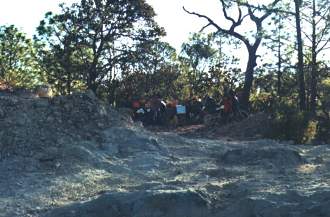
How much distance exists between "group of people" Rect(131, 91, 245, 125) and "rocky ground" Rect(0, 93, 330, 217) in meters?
7.38

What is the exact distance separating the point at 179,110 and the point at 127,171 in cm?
1199

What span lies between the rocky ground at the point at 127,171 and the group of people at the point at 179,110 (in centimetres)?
738

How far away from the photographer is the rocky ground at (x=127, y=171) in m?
6.66

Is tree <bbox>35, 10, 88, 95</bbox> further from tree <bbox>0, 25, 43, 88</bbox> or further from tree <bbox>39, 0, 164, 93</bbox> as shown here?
tree <bbox>0, 25, 43, 88</bbox>

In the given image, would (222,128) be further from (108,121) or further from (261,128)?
(108,121)

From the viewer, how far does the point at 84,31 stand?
26266mm

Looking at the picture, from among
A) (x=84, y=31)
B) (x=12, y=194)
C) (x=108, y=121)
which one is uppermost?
(x=84, y=31)

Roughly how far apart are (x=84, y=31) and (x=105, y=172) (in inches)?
708

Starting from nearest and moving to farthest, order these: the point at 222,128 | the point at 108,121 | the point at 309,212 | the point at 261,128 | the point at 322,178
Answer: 1. the point at 309,212
2. the point at 322,178
3. the point at 108,121
4. the point at 261,128
5. the point at 222,128

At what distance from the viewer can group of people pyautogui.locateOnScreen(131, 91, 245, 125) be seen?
19.8m

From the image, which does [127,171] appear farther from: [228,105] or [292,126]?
[228,105]

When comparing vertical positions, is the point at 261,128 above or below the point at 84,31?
below

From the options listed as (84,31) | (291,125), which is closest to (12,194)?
(291,125)

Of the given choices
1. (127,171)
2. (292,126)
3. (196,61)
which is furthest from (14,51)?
(127,171)
